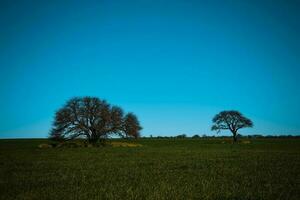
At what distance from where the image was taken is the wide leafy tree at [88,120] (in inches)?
2117

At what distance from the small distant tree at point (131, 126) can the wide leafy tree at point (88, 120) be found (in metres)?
0.91

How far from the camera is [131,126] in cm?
5994

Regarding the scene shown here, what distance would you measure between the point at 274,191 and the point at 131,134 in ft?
168

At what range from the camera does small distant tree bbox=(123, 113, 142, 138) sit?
2344 inches

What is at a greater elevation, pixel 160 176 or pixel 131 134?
pixel 131 134

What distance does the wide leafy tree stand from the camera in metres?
53.8

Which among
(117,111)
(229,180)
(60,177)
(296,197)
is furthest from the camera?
(117,111)

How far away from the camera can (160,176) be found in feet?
43.0

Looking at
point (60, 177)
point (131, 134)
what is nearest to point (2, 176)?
point (60, 177)

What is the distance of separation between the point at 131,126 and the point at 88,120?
10.1 m

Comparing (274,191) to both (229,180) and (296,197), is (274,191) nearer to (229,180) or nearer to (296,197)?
(296,197)

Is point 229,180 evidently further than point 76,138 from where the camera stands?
No

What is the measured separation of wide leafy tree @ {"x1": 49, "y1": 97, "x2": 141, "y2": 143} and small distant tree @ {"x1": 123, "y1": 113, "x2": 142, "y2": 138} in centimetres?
91

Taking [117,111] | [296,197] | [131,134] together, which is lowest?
[296,197]
